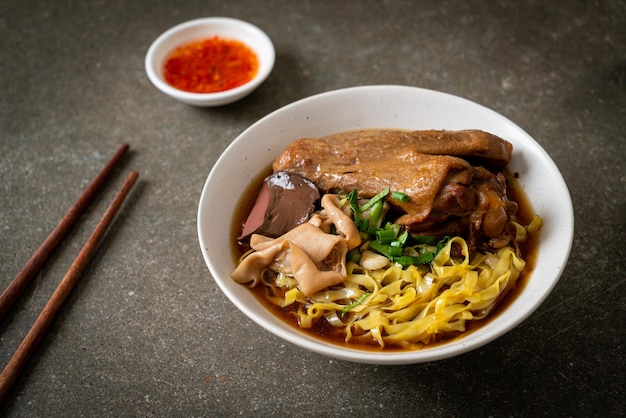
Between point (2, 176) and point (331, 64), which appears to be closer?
point (2, 176)

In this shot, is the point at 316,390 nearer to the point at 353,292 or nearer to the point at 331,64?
the point at 353,292

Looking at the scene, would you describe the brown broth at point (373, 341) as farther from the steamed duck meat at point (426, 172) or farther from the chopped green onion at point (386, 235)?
the chopped green onion at point (386, 235)

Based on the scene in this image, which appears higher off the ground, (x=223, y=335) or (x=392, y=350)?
(x=392, y=350)

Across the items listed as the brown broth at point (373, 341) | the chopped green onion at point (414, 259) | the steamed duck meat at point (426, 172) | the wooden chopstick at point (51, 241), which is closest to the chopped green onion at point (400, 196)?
the steamed duck meat at point (426, 172)

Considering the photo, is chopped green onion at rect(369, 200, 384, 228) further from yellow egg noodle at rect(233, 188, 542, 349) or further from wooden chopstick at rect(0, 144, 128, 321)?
wooden chopstick at rect(0, 144, 128, 321)

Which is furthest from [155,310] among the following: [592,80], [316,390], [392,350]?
[592,80]
